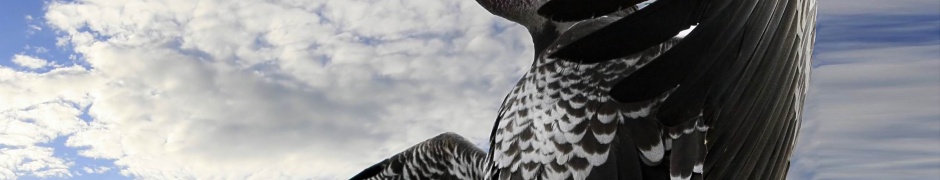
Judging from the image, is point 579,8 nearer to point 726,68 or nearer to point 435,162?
point 726,68

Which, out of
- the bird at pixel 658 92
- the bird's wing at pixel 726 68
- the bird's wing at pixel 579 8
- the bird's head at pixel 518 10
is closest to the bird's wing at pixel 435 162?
the bird's head at pixel 518 10

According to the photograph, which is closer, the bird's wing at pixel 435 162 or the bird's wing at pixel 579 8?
the bird's wing at pixel 579 8

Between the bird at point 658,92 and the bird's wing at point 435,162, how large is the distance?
1.16 meters

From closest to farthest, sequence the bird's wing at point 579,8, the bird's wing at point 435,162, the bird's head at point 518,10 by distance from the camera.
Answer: the bird's wing at point 579,8 < the bird's head at point 518,10 < the bird's wing at point 435,162

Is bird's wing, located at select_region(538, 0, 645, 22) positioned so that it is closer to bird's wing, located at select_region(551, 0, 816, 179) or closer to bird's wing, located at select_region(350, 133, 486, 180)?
bird's wing, located at select_region(551, 0, 816, 179)

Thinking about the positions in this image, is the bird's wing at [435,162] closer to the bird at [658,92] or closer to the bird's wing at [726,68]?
the bird at [658,92]

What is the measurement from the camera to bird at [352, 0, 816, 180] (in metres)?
1.70

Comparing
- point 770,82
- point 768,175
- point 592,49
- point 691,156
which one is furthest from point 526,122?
point 592,49

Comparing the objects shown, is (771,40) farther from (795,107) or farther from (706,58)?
(795,107)

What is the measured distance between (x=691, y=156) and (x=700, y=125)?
4.2 inches

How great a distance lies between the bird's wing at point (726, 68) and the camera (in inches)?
66.7

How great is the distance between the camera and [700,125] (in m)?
2.48

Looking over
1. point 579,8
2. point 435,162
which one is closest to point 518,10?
point 435,162

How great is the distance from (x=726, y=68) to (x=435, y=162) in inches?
113
